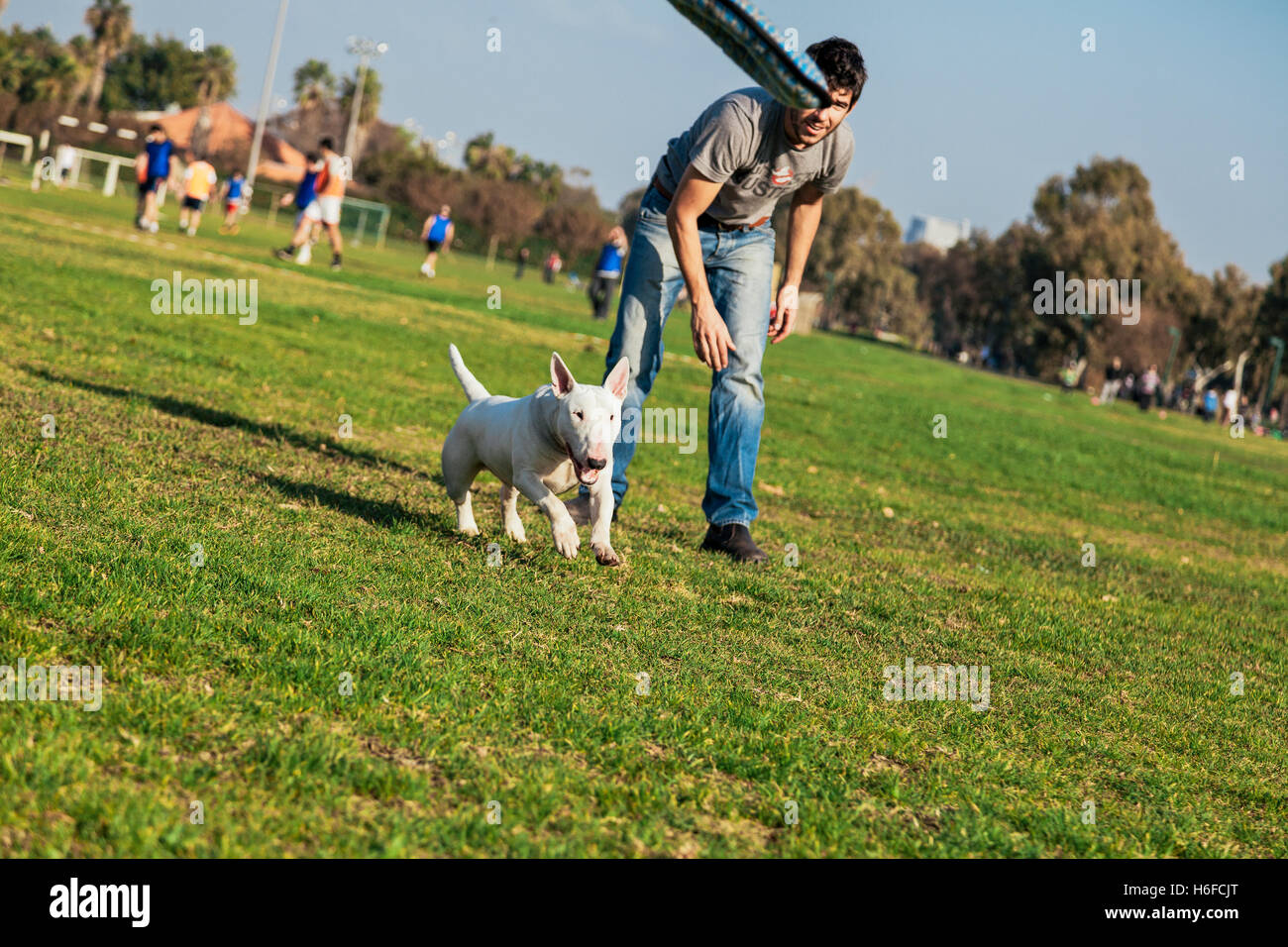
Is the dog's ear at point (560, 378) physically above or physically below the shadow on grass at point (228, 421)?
above

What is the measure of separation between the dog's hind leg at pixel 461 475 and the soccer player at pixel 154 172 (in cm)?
2297

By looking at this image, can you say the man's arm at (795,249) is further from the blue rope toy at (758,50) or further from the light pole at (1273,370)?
the light pole at (1273,370)

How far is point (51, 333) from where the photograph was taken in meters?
10.2

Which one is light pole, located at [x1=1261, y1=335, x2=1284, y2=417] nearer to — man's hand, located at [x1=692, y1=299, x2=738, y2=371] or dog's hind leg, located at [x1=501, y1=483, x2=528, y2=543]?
man's hand, located at [x1=692, y1=299, x2=738, y2=371]

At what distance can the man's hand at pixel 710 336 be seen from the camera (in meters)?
6.43

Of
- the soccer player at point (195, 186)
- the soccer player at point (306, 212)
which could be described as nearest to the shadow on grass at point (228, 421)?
the soccer player at point (306, 212)

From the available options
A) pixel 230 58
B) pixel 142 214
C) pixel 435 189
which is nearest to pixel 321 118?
pixel 230 58

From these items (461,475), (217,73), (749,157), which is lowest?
(461,475)

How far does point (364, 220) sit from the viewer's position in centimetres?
6150

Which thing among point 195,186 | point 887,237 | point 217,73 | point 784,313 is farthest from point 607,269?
point 217,73

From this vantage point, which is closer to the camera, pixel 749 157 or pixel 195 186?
pixel 749 157

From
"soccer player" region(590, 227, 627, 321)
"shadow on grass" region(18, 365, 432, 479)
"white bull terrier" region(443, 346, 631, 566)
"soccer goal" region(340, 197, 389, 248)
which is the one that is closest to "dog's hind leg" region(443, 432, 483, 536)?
"white bull terrier" region(443, 346, 631, 566)

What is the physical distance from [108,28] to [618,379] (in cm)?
11466
